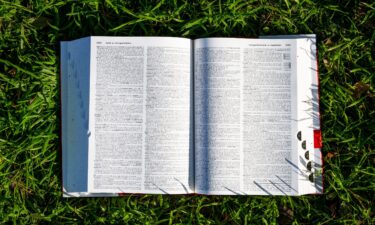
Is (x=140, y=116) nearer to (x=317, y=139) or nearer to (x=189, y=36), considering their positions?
(x=189, y=36)

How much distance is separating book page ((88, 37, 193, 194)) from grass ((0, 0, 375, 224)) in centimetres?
8

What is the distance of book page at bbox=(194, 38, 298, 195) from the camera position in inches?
53.2

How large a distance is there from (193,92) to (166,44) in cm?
17

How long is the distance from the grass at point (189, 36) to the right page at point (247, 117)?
73 millimetres

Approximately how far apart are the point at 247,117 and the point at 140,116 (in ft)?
1.11

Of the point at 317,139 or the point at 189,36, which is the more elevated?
the point at 189,36

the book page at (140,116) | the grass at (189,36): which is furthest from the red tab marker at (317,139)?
the book page at (140,116)

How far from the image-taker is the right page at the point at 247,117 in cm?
135

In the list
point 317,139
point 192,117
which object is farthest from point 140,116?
point 317,139

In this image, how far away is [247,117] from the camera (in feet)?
4.49

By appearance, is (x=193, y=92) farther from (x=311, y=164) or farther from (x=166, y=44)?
(x=311, y=164)

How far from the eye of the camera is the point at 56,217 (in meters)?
1.42

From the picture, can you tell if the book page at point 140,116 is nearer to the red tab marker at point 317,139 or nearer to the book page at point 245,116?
the book page at point 245,116

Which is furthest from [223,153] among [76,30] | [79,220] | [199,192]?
[76,30]
